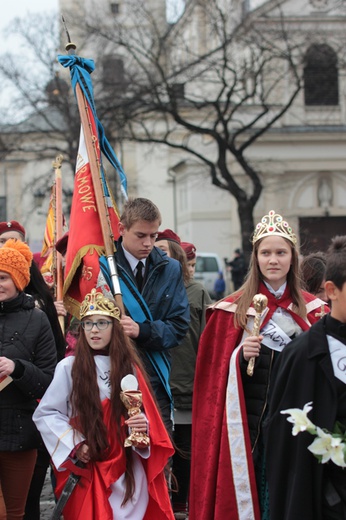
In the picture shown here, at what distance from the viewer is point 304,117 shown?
40438 mm

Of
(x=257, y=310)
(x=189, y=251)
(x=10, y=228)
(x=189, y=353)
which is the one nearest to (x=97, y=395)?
(x=257, y=310)

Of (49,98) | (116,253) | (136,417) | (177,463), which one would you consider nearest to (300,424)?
(136,417)

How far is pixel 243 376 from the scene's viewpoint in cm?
494

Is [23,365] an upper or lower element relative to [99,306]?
lower

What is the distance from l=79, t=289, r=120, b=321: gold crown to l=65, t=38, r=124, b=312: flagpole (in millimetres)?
350

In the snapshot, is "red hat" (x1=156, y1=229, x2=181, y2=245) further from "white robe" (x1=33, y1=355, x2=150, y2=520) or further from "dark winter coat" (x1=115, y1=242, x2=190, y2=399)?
"white robe" (x1=33, y1=355, x2=150, y2=520)

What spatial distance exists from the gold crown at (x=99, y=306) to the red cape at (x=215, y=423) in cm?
55

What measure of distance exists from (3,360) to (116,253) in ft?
3.77

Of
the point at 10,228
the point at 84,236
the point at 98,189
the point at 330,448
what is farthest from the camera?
the point at 10,228

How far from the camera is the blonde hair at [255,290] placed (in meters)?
4.96

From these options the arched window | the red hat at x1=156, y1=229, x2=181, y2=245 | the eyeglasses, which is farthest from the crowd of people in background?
the arched window

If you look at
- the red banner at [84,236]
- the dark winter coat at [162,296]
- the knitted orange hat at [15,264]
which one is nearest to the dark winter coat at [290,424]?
the dark winter coat at [162,296]

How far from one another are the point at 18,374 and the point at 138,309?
861 mm

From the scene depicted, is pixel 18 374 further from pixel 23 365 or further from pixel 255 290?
pixel 255 290
